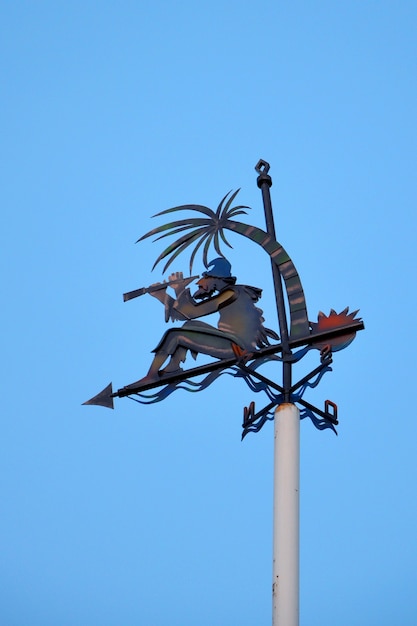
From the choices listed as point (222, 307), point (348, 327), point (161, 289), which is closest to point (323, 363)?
point (348, 327)

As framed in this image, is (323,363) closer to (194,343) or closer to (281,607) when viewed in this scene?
(194,343)

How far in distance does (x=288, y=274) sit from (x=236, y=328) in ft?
1.84

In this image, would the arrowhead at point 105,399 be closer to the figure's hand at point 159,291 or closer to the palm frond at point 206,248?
the figure's hand at point 159,291

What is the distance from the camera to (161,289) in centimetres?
859

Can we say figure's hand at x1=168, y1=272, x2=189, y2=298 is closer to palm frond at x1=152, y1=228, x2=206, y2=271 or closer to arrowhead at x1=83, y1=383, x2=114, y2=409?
palm frond at x1=152, y1=228, x2=206, y2=271

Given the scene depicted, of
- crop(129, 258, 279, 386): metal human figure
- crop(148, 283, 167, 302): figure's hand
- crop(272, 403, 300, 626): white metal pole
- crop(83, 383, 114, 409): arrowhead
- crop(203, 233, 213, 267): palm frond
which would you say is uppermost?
crop(203, 233, 213, 267): palm frond

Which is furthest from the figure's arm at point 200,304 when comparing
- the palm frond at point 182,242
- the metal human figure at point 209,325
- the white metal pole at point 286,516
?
the white metal pole at point 286,516

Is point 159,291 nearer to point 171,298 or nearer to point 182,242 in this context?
point 171,298

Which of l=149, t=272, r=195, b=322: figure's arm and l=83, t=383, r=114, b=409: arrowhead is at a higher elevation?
l=149, t=272, r=195, b=322: figure's arm

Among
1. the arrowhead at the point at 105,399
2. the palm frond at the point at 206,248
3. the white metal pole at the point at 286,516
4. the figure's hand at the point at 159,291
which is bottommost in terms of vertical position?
the white metal pole at the point at 286,516

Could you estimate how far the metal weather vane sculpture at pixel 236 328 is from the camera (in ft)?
24.9

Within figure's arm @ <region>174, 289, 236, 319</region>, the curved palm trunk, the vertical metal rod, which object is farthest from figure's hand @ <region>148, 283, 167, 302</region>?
the vertical metal rod

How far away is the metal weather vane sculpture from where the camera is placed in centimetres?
759

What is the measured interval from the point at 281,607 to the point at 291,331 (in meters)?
2.03
